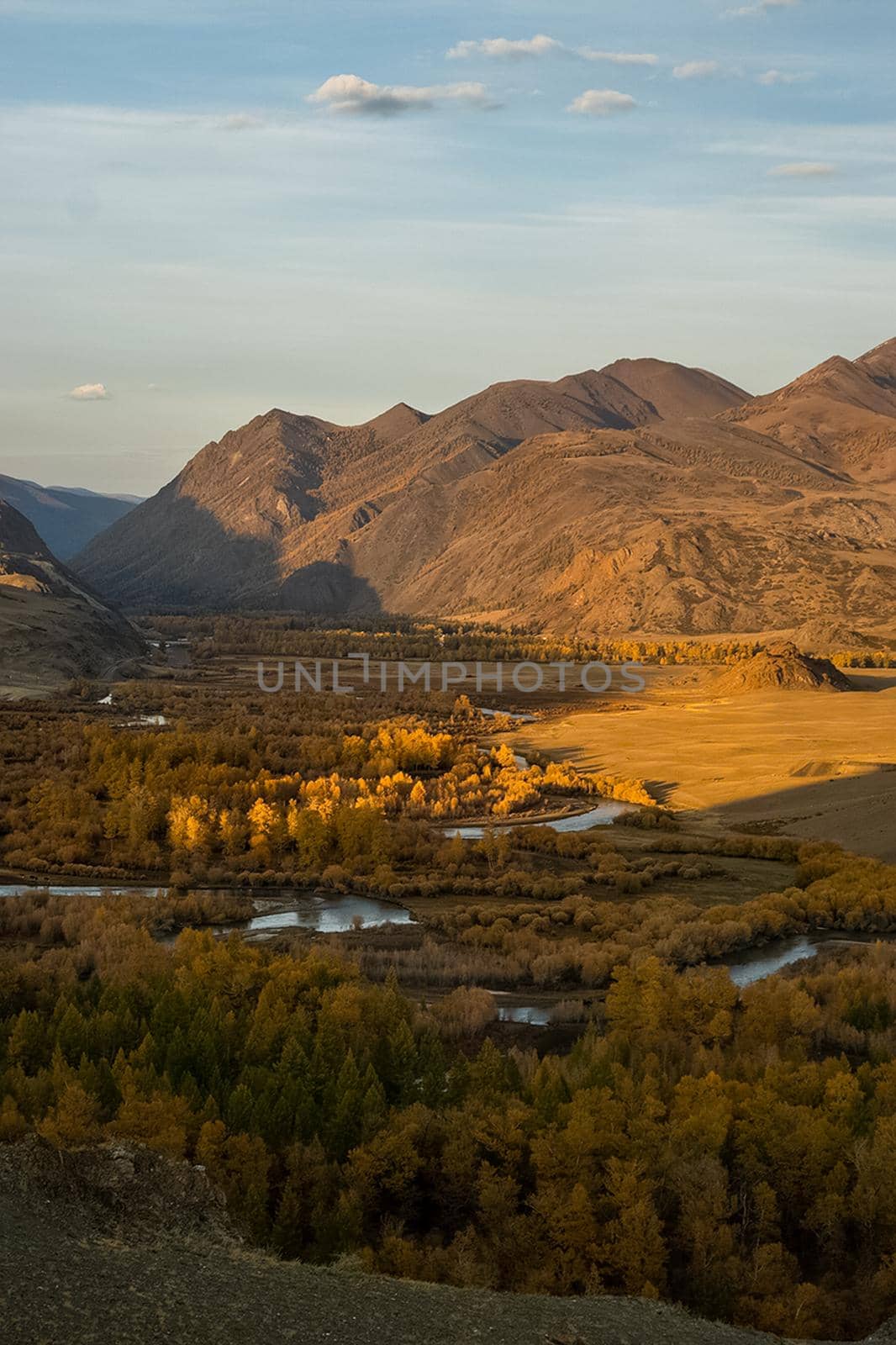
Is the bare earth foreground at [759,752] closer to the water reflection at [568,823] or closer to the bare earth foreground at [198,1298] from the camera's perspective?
the water reflection at [568,823]

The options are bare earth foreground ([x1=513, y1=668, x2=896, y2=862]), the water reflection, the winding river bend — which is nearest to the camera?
the winding river bend

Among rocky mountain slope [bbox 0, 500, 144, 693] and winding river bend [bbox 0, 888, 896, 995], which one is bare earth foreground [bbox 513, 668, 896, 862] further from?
rocky mountain slope [bbox 0, 500, 144, 693]

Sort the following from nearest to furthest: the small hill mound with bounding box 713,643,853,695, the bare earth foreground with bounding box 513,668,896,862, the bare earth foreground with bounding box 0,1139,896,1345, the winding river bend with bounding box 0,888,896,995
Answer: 1. the bare earth foreground with bounding box 0,1139,896,1345
2. the winding river bend with bounding box 0,888,896,995
3. the bare earth foreground with bounding box 513,668,896,862
4. the small hill mound with bounding box 713,643,853,695

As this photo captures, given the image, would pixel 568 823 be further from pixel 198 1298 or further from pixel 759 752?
pixel 198 1298

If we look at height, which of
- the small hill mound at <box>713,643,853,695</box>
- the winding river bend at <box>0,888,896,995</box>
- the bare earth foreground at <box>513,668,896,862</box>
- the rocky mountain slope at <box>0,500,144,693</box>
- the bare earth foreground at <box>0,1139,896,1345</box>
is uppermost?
the rocky mountain slope at <box>0,500,144,693</box>

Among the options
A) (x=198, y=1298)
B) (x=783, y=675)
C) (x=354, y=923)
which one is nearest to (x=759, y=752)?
(x=783, y=675)

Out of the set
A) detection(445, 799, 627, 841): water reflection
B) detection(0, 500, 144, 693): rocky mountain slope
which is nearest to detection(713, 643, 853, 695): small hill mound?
detection(445, 799, 627, 841): water reflection

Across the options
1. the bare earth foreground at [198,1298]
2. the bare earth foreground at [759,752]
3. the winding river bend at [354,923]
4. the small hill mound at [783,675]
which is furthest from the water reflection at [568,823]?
the small hill mound at [783,675]
